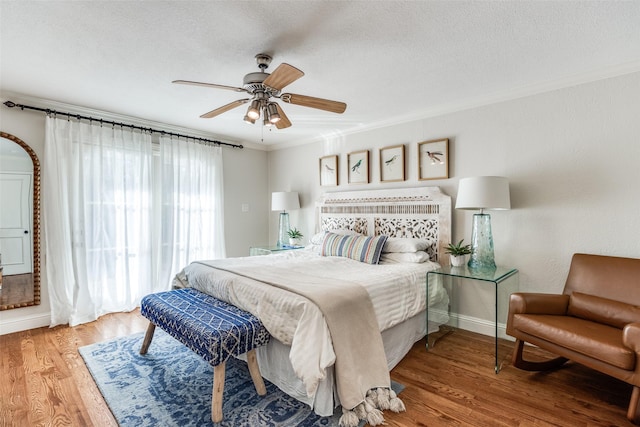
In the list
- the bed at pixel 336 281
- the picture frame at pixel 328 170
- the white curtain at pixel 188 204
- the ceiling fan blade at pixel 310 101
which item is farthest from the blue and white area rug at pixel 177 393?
the picture frame at pixel 328 170

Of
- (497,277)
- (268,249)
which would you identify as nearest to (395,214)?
(497,277)

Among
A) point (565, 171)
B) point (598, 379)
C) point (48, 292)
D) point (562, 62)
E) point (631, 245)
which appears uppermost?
point (562, 62)

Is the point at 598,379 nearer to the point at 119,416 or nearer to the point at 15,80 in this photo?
the point at 119,416

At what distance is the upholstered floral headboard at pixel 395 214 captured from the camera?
3.31 m

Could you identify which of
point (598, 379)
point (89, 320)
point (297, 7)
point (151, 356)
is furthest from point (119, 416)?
point (598, 379)

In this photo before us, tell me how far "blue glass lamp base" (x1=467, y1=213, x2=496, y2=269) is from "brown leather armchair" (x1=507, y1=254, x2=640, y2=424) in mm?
530

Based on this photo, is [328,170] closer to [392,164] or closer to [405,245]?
[392,164]

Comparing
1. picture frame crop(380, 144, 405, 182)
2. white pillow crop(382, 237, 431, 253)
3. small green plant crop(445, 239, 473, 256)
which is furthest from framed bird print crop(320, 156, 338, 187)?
small green plant crop(445, 239, 473, 256)

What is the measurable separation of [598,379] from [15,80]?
17.2 ft

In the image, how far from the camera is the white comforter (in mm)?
1771

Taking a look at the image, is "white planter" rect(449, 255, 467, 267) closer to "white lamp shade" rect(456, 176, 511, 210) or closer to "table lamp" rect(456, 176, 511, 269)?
"table lamp" rect(456, 176, 511, 269)

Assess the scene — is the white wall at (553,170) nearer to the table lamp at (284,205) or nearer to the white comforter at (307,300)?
the white comforter at (307,300)

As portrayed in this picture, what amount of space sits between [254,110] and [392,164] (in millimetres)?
2015

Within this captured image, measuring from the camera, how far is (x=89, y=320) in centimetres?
343
